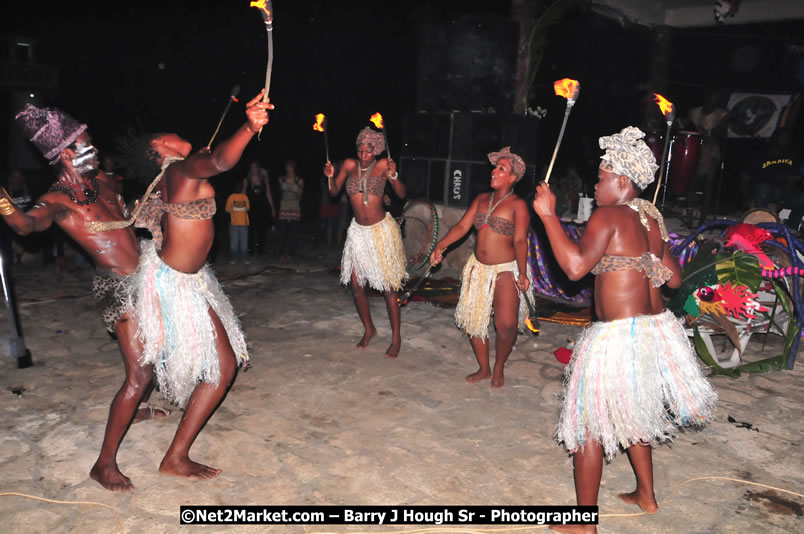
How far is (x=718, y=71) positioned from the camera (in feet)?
35.7

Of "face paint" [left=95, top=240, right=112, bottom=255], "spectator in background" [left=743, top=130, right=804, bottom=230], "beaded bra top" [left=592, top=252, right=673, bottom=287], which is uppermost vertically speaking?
"spectator in background" [left=743, top=130, right=804, bottom=230]

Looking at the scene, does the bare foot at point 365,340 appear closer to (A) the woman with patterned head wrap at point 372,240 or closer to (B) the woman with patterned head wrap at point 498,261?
(A) the woman with patterned head wrap at point 372,240

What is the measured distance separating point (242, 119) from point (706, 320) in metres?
11.1

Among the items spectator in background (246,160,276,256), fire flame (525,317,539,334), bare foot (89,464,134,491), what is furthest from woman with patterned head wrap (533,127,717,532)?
spectator in background (246,160,276,256)

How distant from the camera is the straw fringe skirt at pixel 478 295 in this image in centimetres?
472

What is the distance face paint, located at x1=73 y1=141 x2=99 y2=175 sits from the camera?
325 cm

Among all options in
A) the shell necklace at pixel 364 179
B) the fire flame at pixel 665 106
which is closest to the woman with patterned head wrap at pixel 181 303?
the shell necklace at pixel 364 179

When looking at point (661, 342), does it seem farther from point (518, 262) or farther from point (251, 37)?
point (251, 37)

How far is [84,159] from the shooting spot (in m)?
3.26

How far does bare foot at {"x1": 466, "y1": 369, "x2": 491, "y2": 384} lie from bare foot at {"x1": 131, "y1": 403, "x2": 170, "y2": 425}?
2288 mm

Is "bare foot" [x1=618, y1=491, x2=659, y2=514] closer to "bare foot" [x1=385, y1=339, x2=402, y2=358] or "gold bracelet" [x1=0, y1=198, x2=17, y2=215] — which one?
"bare foot" [x1=385, y1=339, x2=402, y2=358]

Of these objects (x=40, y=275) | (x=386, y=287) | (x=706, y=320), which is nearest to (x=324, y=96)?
(x=40, y=275)

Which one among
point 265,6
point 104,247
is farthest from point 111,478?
point 265,6

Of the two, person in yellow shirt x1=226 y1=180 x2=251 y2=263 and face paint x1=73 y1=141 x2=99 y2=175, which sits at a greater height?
face paint x1=73 y1=141 x2=99 y2=175
